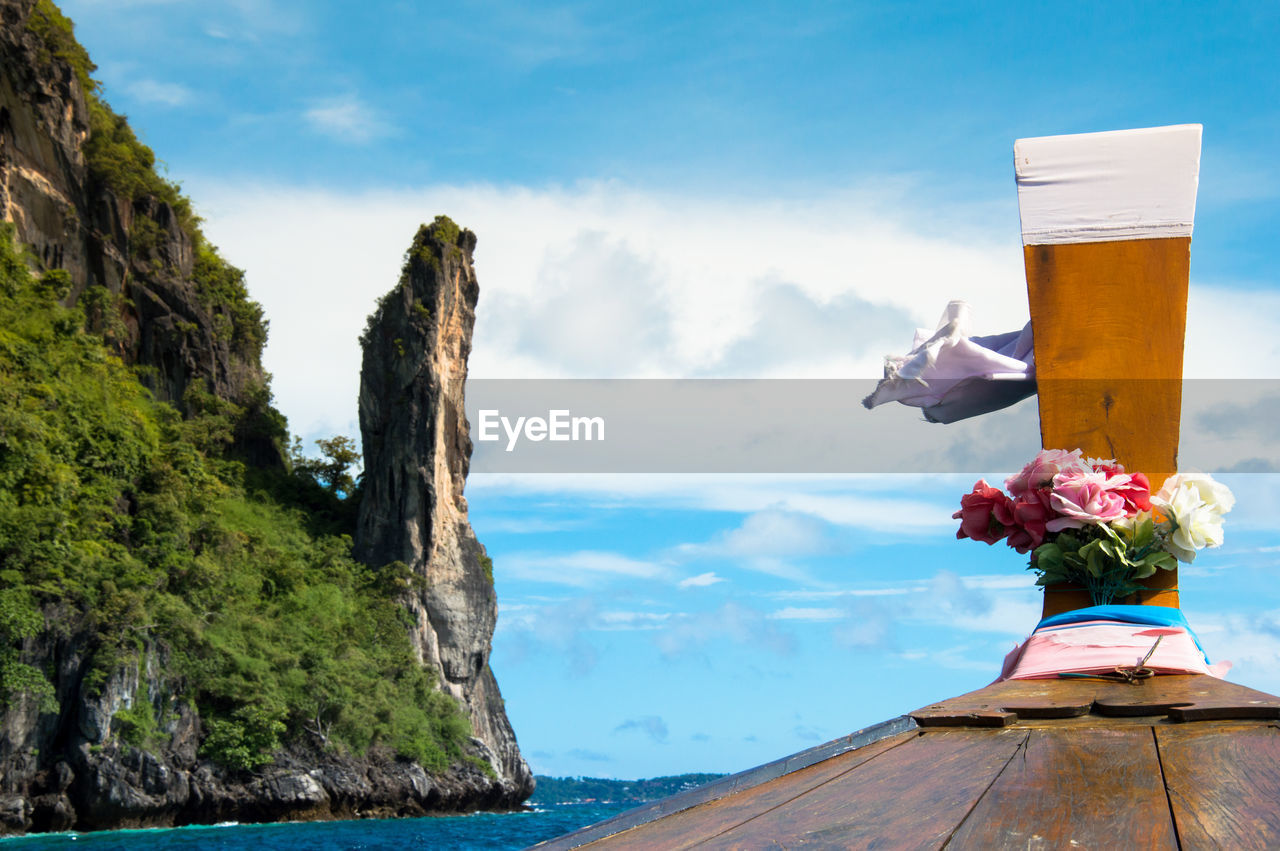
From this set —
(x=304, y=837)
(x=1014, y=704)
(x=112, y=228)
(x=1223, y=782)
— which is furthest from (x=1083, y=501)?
(x=112, y=228)

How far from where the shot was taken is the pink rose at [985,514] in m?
2.23

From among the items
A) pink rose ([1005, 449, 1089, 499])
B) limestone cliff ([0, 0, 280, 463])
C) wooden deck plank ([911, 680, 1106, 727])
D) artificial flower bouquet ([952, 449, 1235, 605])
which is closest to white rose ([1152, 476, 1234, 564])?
artificial flower bouquet ([952, 449, 1235, 605])

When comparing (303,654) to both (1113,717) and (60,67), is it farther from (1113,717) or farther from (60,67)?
(1113,717)

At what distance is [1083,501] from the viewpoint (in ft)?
6.93

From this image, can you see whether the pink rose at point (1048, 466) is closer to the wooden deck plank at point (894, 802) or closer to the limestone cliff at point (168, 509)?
the wooden deck plank at point (894, 802)

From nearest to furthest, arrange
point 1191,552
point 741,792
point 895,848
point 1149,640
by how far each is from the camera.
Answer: point 895,848, point 741,792, point 1149,640, point 1191,552

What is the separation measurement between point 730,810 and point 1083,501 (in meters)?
1.21

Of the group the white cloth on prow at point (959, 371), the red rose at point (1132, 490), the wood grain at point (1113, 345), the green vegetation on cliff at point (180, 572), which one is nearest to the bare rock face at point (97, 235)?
the green vegetation on cliff at point (180, 572)

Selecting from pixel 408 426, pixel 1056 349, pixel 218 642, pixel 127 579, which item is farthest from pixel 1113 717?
pixel 408 426

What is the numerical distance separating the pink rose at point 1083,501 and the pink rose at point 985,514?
100mm

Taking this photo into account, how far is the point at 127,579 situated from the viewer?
19.3 metres

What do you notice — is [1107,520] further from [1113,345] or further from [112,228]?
[112,228]

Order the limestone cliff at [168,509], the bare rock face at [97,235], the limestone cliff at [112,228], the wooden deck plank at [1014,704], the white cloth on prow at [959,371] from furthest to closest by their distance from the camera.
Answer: the limestone cliff at [112,228] → the bare rock face at [97,235] → the limestone cliff at [168,509] → the white cloth on prow at [959,371] → the wooden deck plank at [1014,704]

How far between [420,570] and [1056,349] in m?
28.4
